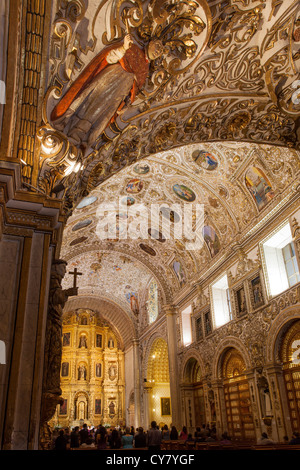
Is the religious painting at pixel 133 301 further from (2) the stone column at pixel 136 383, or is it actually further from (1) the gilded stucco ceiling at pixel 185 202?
(1) the gilded stucco ceiling at pixel 185 202

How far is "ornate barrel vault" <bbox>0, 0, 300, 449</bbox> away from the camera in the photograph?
5.07 meters

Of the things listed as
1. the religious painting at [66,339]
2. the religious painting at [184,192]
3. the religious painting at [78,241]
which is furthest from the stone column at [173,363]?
the religious painting at [66,339]

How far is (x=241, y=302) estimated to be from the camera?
1407 centimetres

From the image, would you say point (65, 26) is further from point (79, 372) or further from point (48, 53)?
point (79, 372)

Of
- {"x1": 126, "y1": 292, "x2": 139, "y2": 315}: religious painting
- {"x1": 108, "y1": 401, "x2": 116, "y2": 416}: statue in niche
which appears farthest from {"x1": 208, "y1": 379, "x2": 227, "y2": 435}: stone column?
{"x1": 108, "y1": 401, "x2": 116, "y2": 416}: statue in niche

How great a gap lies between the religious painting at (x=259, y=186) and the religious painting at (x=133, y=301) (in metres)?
14.3

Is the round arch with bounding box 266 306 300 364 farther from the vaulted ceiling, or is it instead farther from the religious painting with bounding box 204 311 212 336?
the religious painting with bounding box 204 311 212 336

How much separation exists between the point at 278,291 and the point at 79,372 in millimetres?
22408

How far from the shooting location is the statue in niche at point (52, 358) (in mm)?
4949

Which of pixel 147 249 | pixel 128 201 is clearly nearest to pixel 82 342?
pixel 147 249

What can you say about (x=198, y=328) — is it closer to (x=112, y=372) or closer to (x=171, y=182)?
(x=171, y=182)

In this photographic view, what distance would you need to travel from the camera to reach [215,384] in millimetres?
15297

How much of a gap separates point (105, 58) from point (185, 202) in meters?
10.3
